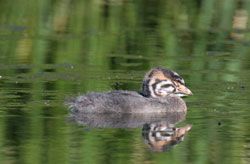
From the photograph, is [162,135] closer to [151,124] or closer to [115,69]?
[151,124]

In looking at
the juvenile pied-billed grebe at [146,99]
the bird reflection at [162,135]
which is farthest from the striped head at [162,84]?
the bird reflection at [162,135]

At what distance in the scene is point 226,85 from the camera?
1584 cm

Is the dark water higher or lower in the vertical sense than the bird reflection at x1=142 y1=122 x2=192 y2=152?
higher

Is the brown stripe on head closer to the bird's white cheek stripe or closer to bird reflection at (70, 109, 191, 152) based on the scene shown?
the bird's white cheek stripe

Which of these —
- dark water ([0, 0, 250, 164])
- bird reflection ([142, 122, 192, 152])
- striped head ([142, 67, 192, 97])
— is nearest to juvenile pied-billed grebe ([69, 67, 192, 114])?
striped head ([142, 67, 192, 97])

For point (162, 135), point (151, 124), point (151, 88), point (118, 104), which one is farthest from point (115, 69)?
point (162, 135)

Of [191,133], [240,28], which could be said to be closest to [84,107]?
[191,133]

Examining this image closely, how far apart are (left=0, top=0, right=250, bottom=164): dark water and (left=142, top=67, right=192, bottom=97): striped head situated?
27cm

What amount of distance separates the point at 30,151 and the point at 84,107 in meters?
2.49

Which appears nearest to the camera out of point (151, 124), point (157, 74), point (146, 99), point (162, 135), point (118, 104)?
point (162, 135)

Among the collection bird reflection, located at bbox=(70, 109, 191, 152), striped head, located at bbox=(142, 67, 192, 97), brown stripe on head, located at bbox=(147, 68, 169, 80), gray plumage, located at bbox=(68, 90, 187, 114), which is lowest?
bird reflection, located at bbox=(70, 109, 191, 152)

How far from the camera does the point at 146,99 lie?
14.5 m

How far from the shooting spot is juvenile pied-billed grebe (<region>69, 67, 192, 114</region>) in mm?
14172

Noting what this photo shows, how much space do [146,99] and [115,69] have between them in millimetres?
2685
